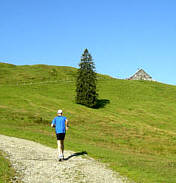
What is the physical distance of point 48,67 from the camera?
13700 cm

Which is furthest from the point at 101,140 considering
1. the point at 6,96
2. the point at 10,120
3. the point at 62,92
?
the point at 62,92

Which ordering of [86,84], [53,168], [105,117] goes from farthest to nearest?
1. [86,84]
2. [105,117]
3. [53,168]

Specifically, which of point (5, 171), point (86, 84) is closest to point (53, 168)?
point (5, 171)

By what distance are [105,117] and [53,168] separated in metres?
45.0

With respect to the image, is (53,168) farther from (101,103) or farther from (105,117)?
(101,103)

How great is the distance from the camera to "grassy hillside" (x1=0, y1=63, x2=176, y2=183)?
925 inches

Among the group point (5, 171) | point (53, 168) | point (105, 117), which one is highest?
point (5, 171)

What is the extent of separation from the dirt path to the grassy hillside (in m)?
1.70

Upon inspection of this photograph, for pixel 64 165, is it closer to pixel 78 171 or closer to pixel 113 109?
pixel 78 171

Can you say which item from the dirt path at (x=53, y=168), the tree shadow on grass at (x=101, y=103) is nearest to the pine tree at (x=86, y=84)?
the tree shadow on grass at (x=101, y=103)

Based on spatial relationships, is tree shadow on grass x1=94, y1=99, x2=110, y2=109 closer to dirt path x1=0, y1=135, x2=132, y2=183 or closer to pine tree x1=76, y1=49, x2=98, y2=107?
pine tree x1=76, y1=49, x2=98, y2=107

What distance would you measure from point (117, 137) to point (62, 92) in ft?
184

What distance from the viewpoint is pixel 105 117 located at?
60.1 metres

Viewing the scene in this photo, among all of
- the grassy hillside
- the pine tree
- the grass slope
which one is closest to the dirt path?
the grass slope
